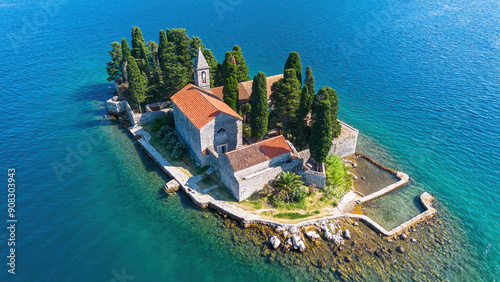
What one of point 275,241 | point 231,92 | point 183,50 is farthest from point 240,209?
point 183,50

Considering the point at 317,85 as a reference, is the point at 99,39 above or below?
above

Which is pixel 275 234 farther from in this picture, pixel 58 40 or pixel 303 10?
pixel 303 10

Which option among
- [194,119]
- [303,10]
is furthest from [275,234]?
[303,10]

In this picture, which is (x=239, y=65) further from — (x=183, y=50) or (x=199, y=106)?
(x=199, y=106)

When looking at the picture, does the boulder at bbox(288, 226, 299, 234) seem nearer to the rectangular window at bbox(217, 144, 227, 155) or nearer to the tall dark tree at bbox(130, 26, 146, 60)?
the rectangular window at bbox(217, 144, 227, 155)

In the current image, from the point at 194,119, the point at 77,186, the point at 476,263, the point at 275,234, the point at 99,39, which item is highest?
the point at 99,39

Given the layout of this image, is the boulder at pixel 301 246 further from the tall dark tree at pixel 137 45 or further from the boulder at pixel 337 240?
the tall dark tree at pixel 137 45

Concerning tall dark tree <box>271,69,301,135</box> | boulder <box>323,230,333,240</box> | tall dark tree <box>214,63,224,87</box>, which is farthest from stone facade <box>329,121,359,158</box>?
tall dark tree <box>214,63,224,87</box>
